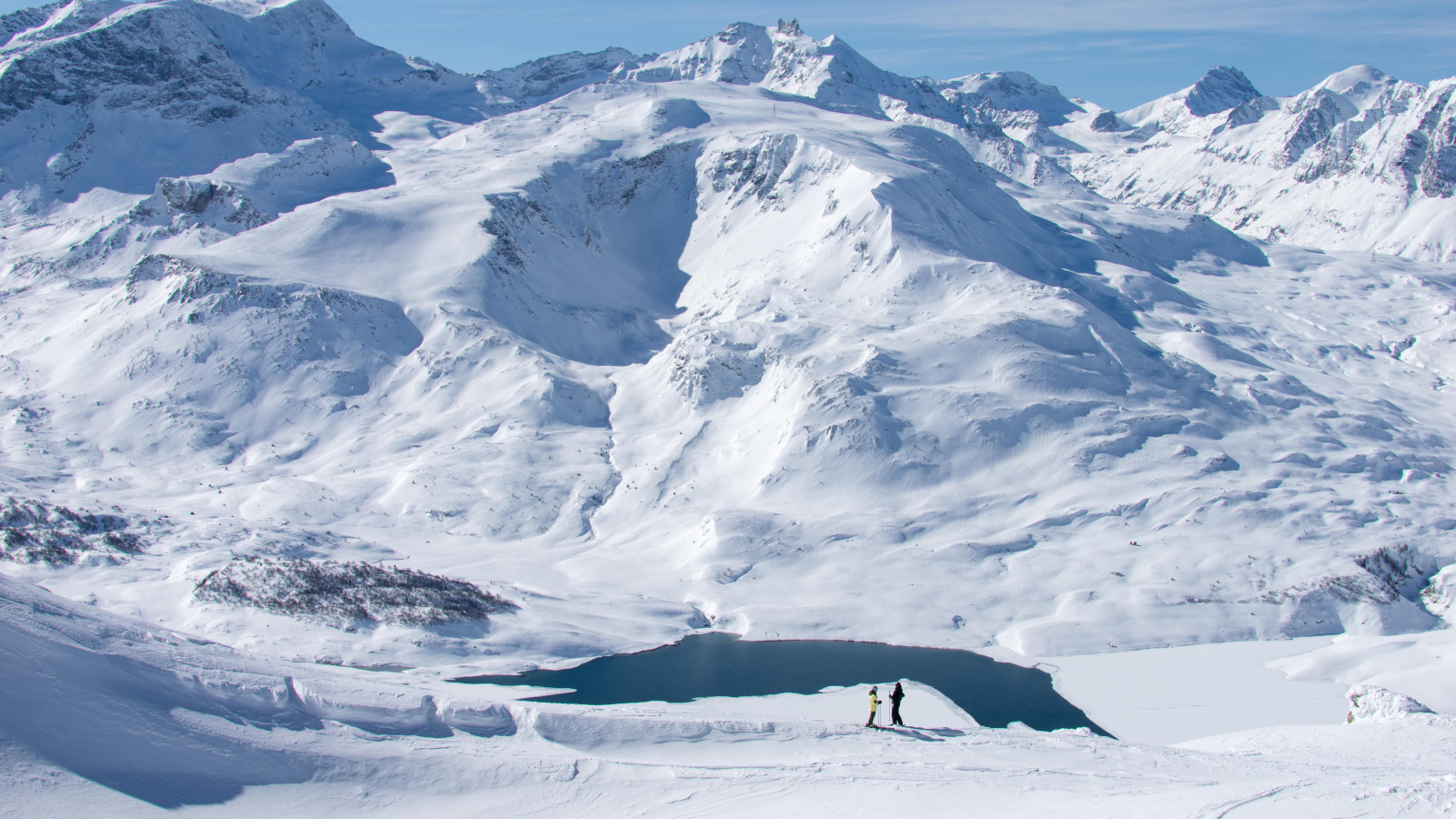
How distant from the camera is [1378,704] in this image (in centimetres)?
3244

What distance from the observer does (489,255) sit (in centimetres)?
8531

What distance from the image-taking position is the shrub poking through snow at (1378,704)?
103 feet

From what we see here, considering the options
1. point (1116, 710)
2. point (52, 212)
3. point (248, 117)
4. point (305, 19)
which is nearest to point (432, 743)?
point (1116, 710)

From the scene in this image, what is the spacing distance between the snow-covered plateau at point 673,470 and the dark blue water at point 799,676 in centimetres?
117

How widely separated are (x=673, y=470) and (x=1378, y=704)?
41.1 meters

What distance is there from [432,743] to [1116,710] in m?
26.7

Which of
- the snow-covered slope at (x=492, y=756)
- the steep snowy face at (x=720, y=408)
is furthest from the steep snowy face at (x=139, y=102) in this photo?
the snow-covered slope at (x=492, y=756)

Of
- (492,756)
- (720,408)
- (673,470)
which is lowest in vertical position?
(492,756)

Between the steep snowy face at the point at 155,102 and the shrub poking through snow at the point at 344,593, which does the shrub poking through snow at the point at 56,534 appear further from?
the steep snowy face at the point at 155,102

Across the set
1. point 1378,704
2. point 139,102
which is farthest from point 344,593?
point 139,102

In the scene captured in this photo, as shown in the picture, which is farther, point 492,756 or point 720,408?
point 720,408

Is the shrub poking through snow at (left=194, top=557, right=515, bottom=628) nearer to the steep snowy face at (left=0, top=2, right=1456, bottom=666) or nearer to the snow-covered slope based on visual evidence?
the steep snowy face at (left=0, top=2, right=1456, bottom=666)

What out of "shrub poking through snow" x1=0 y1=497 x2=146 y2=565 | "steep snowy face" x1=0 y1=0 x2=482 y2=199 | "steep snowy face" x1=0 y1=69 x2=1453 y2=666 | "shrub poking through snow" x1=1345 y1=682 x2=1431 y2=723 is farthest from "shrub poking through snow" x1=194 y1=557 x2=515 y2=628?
"steep snowy face" x1=0 y1=0 x2=482 y2=199

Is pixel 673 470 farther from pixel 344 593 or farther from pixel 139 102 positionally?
pixel 139 102
